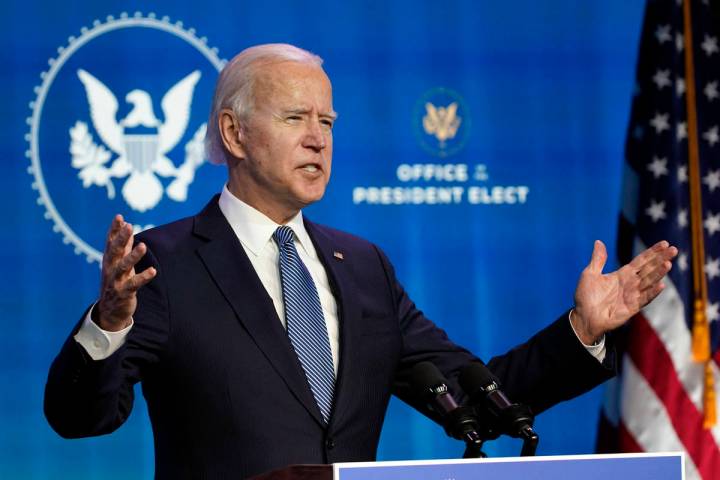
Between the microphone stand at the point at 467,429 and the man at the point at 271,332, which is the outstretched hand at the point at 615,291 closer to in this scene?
the man at the point at 271,332

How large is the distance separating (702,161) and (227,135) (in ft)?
7.79

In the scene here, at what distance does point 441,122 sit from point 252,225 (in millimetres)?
1897

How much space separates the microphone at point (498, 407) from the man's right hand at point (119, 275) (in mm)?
659

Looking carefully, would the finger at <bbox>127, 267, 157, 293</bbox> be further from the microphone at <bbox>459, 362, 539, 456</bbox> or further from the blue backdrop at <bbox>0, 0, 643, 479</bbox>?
the blue backdrop at <bbox>0, 0, 643, 479</bbox>

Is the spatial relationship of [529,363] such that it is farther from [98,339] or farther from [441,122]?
[441,122]

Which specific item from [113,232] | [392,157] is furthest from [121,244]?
[392,157]

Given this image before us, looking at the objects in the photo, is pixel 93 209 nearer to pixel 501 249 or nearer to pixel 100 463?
pixel 100 463

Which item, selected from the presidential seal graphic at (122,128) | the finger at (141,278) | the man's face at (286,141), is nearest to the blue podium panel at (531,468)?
the finger at (141,278)

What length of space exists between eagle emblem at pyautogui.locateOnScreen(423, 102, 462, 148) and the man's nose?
1.78m

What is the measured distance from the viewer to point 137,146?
13.8 ft

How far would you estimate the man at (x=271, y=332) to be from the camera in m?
2.31

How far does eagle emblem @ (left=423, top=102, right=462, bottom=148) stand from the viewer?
4.33 meters

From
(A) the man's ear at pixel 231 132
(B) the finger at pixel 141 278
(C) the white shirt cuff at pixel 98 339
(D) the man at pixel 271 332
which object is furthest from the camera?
(A) the man's ear at pixel 231 132

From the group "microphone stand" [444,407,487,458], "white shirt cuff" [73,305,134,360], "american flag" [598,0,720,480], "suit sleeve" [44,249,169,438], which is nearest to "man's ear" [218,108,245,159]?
"suit sleeve" [44,249,169,438]
